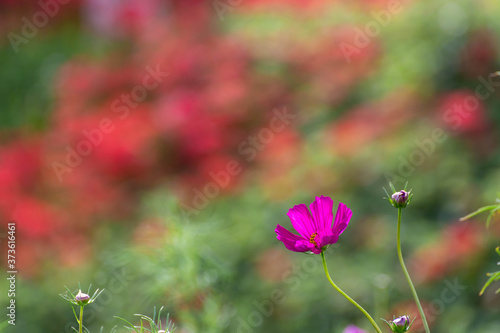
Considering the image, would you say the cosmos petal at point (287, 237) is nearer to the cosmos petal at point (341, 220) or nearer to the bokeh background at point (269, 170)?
the cosmos petal at point (341, 220)

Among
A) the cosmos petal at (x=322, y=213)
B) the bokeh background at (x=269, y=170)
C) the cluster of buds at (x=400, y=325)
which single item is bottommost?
the cluster of buds at (x=400, y=325)

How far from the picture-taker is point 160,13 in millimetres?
5402

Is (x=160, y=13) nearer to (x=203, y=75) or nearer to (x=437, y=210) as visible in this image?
(x=203, y=75)

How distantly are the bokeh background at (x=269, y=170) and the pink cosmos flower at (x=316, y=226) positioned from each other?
63 centimetres

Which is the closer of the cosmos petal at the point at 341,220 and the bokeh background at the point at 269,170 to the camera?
the cosmos petal at the point at 341,220

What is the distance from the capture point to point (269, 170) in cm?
271

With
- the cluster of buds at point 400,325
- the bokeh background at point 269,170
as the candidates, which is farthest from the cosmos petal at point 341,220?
the bokeh background at point 269,170

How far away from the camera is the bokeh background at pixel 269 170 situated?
207 cm

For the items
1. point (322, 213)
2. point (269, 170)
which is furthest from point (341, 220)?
point (269, 170)

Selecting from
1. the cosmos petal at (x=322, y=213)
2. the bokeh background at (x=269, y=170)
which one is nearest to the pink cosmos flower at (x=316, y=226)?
the cosmos petal at (x=322, y=213)

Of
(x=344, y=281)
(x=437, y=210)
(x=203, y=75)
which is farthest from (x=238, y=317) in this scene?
(x=203, y=75)

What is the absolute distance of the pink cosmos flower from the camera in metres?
0.70

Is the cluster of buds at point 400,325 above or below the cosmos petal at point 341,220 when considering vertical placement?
below

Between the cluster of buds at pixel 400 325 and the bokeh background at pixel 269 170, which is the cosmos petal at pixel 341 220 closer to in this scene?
the cluster of buds at pixel 400 325
